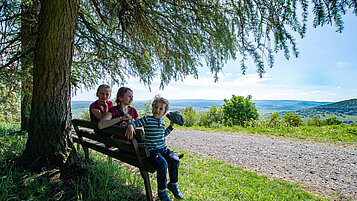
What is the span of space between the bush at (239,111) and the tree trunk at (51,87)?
993 centimetres

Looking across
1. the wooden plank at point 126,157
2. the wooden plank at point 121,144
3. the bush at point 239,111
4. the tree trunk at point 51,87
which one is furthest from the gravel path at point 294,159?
the bush at point 239,111

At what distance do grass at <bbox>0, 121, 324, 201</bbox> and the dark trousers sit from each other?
462 millimetres

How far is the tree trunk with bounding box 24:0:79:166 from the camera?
277cm

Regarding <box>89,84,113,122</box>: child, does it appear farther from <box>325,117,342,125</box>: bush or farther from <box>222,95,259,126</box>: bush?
<box>325,117,342,125</box>: bush

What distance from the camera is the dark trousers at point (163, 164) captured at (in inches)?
86.0

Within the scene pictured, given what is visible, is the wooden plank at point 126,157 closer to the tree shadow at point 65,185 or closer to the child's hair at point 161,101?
the tree shadow at point 65,185

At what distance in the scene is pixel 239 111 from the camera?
Result: 11969 millimetres

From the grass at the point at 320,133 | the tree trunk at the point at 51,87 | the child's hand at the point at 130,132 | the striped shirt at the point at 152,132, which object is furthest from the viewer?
the grass at the point at 320,133

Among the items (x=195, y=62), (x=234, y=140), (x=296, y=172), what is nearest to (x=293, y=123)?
(x=234, y=140)

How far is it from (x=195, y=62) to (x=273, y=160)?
3.49 meters

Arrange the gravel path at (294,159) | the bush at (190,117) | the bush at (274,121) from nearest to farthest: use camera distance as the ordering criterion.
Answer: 1. the gravel path at (294,159)
2. the bush at (274,121)
3. the bush at (190,117)

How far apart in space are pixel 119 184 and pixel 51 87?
173 centimetres

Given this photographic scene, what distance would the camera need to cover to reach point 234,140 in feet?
23.9

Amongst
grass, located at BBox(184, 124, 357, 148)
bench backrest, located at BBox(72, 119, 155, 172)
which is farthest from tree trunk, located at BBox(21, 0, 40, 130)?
grass, located at BBox(184, 124, 357, 148)
